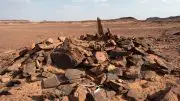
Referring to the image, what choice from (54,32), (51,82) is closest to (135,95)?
(51,82)

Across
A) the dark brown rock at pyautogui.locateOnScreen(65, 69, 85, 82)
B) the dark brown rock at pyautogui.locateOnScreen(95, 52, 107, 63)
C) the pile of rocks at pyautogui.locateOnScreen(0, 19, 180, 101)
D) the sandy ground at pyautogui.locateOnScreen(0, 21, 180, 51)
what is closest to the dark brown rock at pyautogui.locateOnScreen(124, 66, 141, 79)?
the pile of rocks at pyautogui.locateOnScreen(0, 19, 180, 101)

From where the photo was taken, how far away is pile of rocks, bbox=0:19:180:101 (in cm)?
746

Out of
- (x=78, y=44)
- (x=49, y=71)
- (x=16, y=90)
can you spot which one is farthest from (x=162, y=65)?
(x=16, y=90)

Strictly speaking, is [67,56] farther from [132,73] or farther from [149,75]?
[149,75]

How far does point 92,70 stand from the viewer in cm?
817

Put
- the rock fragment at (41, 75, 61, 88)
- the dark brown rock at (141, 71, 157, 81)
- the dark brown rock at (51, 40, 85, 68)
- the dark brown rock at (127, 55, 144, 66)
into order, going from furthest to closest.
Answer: the dark brown rock at (127, 55, 144, 66), the dark brown rock at (51, 40, 85, 68), the dark brown rock at (141, 71, 157, 81), the rock fragment at (41, 75, 61, 88)

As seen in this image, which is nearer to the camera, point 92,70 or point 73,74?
point 73,74

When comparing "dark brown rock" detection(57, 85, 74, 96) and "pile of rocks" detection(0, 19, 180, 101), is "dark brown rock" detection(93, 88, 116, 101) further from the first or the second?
"dark brown rock" detection(57, 85, 74, 96)

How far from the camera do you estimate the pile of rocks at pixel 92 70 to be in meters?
7.46

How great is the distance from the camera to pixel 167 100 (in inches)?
279

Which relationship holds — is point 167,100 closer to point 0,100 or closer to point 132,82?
point 132,82

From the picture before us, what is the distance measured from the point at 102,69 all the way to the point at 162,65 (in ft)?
5.46

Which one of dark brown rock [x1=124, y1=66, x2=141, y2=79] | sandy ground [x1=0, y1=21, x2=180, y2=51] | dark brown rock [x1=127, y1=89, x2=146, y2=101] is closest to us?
dark brown rock [x1=127, y1=89, x2=146, y2=101]

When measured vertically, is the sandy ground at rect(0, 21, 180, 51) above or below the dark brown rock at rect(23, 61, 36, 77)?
below
